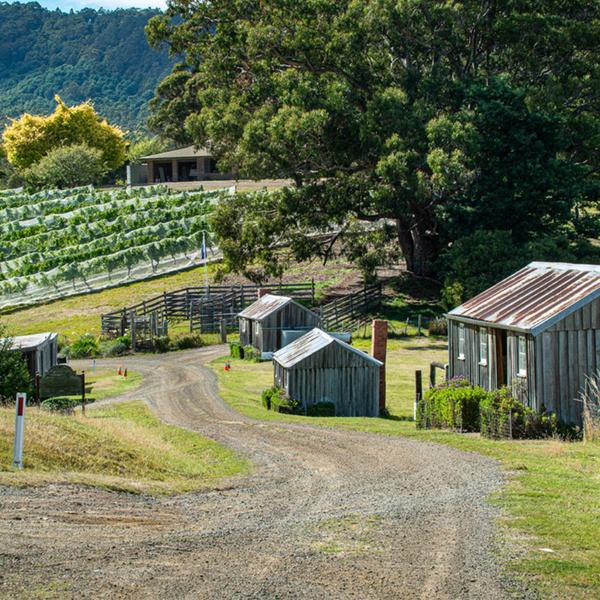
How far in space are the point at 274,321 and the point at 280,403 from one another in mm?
16459

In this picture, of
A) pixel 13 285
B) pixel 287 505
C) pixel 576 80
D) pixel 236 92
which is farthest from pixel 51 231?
pixel 287 505

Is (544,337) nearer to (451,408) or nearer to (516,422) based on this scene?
(516,422)

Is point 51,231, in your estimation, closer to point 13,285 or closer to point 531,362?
point 13,285

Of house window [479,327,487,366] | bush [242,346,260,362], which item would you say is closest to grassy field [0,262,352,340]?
bush [242,346,260,362]

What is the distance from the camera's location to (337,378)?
114 feet

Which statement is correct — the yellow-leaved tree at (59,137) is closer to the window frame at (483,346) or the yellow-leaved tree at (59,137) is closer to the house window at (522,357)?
the window frame at (483,346)

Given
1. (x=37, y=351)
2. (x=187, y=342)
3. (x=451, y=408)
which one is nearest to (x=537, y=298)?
(x=451, y=408)

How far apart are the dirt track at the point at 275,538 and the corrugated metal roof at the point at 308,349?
15.3 metres

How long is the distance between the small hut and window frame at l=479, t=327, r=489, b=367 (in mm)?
16547

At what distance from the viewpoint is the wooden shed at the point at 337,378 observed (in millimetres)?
34594

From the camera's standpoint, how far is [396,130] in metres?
57.1

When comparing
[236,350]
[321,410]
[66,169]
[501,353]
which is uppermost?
[66,169]

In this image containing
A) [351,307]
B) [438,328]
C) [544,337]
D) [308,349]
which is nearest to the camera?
[544,337]

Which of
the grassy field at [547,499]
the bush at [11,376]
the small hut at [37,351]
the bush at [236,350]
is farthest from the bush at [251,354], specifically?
the bush at [11,376]
